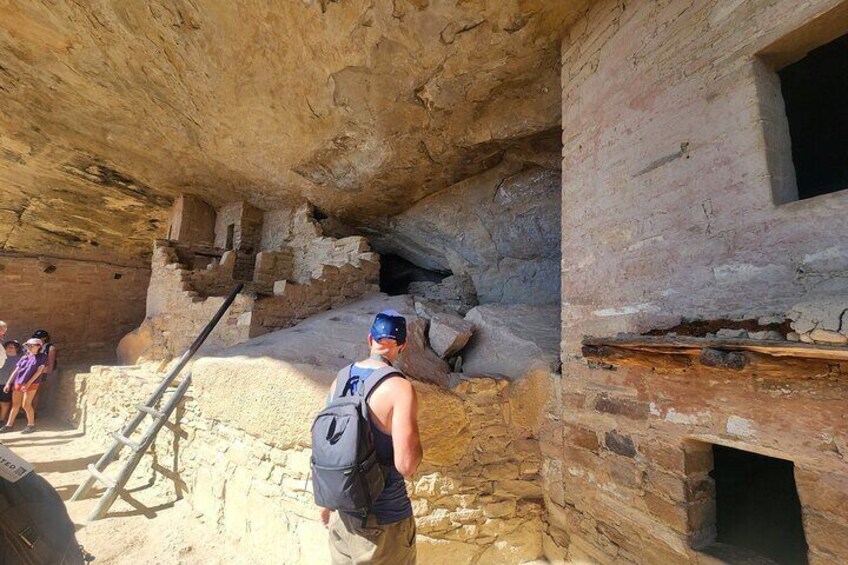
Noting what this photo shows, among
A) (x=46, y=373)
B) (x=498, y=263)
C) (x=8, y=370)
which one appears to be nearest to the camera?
(x=498, y=263)

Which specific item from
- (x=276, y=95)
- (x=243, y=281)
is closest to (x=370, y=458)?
(x=276, y=95)

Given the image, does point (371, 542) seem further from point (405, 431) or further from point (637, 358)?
point (637, 358)

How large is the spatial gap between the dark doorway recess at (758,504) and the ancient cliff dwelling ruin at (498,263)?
2 cm

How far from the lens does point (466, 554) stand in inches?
120

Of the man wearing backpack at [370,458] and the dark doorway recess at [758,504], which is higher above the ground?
the man wearing backpack at [370,458]

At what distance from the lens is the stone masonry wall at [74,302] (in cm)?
766

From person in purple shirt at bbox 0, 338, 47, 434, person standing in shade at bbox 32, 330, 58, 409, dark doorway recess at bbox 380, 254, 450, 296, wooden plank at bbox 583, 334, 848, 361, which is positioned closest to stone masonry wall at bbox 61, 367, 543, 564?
wooden plank at bbox 583, 334, 848, 361

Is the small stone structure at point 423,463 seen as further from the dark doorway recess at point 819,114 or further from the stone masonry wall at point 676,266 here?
the dark doorway recess at point 819,114

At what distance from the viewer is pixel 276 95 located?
4.98 m

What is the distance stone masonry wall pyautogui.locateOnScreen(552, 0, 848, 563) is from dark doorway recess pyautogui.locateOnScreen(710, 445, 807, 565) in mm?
730

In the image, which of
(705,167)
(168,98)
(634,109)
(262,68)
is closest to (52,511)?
(705,167)

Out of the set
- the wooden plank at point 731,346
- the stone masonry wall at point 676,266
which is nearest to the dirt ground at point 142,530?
the stone masonry wall at point 676,266

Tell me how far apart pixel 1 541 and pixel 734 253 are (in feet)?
9.16

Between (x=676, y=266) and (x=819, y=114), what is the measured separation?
2989mm
